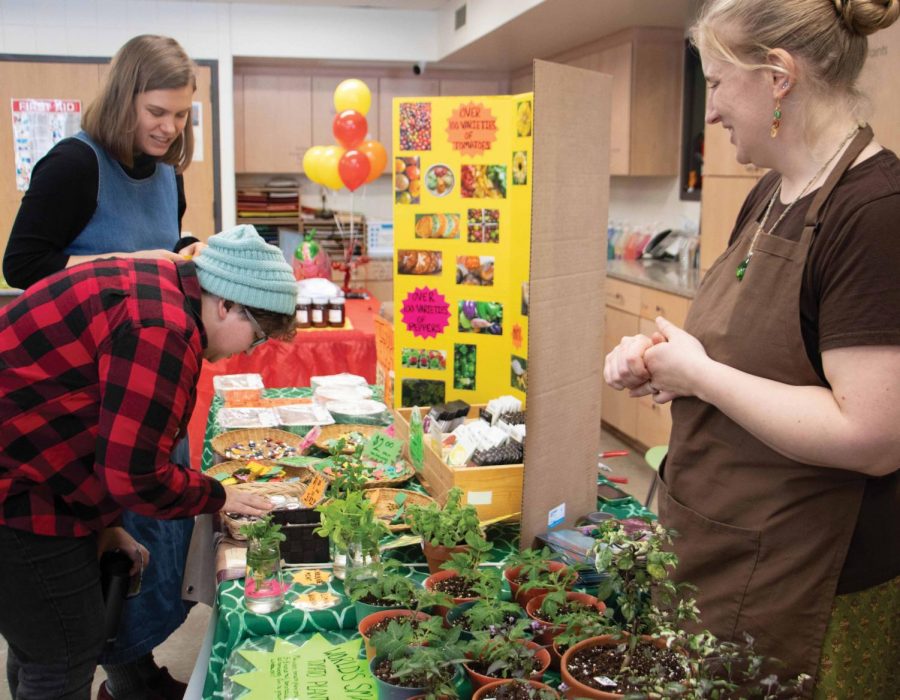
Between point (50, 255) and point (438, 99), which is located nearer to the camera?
point (50, 255)

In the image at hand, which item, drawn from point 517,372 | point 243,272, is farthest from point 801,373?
point 517,372

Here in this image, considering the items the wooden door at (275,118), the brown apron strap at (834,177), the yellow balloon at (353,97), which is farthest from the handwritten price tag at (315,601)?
the wooden door at (275,118)

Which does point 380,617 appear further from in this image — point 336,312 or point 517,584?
point 336,312

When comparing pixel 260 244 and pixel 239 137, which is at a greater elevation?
pixel 239 137

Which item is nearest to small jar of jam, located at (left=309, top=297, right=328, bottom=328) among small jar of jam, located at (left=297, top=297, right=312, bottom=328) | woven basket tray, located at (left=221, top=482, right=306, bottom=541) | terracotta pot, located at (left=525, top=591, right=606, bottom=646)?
small jar of jam, located at (left=297, top=297, right=312, bottom=328)

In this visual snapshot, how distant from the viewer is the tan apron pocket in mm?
1176

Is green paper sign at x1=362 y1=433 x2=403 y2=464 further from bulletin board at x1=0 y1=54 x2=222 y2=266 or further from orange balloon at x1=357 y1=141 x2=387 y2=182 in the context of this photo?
bulletin board at x1=0 y1=54 x2=222 y2=266

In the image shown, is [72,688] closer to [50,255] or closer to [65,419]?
[65,419]

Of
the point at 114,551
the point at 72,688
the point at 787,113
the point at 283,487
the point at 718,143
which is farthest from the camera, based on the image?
the point at 718,143

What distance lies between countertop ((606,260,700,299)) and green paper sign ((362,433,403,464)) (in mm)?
2633

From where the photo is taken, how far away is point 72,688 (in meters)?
1.61

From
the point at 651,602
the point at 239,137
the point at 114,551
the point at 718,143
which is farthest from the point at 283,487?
the point at 239,137

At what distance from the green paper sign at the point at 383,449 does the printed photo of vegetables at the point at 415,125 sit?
0.84 metres

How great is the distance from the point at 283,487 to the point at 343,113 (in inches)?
144
